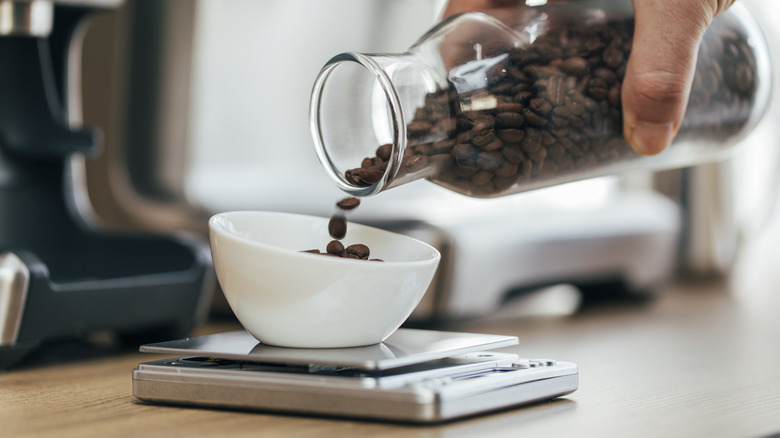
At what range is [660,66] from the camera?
23.9 inches

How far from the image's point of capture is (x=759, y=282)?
1.52m

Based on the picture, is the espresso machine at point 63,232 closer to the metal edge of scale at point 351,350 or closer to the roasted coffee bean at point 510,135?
the metal edge of scale at point 351,350

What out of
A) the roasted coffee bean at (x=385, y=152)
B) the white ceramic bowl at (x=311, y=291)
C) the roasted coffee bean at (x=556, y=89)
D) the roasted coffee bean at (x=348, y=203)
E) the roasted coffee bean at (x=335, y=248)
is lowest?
the white ceramic bowl at (x=311, y=291)

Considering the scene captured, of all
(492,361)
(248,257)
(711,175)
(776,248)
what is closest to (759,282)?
(711,175)

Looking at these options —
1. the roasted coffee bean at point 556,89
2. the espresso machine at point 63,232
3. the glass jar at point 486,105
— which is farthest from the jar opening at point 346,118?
the espresso machine at point 63,232

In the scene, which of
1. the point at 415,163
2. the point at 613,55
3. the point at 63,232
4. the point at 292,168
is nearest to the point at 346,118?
the point at 415,163

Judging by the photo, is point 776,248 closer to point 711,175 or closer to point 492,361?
point 711,175

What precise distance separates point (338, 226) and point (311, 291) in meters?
0.07

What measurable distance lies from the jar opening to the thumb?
16cm

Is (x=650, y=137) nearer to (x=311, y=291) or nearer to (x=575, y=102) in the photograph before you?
(x=575, y=102)

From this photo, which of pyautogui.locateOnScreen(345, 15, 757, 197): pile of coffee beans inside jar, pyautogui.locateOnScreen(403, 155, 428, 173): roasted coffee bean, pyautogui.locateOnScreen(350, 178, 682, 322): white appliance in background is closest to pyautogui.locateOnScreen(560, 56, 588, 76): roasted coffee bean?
pyautogui.locateOnScreen(345, 15, 757, 197): pile of coffee beans inside jar

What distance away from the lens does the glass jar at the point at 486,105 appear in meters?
0.57

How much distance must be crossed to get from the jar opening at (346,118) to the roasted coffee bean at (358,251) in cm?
4

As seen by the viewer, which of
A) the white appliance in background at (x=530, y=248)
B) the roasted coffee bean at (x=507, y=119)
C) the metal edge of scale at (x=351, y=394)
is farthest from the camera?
the white appliance in background at (x=530, y=248)
